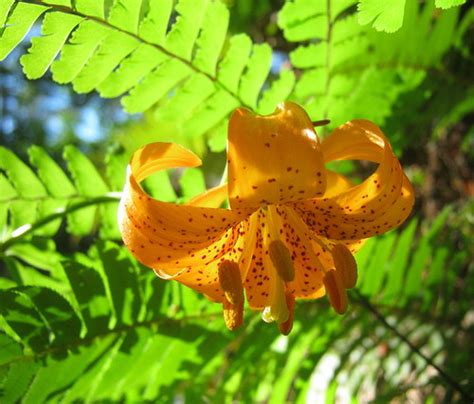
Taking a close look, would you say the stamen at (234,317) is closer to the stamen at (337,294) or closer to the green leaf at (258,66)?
the stamen at (337,294)

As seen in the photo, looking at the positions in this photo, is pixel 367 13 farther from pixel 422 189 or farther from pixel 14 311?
pixel 422 189

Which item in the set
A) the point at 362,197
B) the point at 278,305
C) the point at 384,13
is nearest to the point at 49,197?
the point at 278,305

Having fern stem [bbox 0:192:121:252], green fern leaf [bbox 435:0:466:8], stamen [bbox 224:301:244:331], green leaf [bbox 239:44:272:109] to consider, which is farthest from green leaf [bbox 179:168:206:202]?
green fern leaf [bbox 435:0:466:8]

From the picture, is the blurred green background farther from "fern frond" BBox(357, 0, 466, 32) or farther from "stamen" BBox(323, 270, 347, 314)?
"stamen" BBox(323, 270, 347, 314)

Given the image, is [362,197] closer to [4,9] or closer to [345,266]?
[345,266]

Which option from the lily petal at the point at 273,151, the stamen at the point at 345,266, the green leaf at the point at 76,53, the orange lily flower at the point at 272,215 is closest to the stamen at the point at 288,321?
the orange lily flower at the point at 272,215

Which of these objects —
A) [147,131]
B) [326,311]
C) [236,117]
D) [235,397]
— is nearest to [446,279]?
[326,311]
